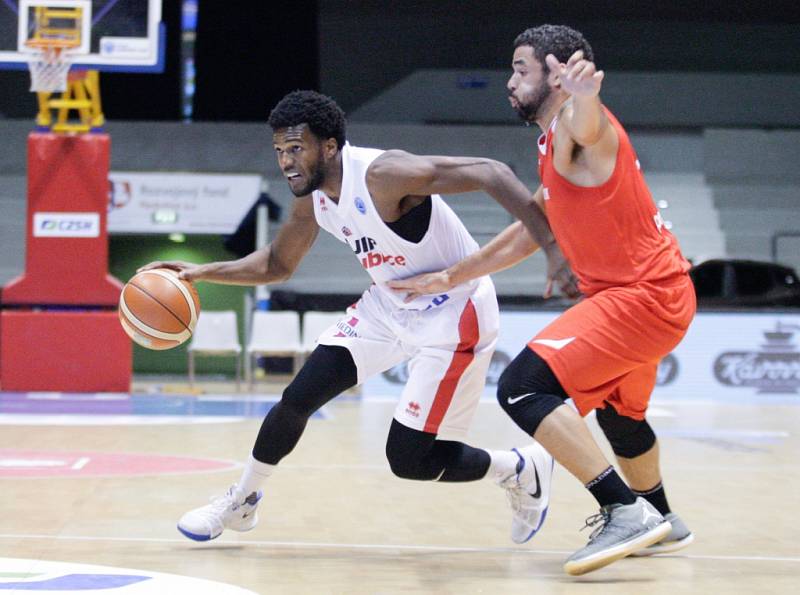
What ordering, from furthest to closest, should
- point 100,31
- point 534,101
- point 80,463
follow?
point 100,31 → point 80,463 → point 534,101

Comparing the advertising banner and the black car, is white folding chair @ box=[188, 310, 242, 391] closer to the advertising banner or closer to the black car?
Answer: the advertising banner

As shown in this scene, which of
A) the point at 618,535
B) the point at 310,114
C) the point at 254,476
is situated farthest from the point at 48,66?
the point at 618,535

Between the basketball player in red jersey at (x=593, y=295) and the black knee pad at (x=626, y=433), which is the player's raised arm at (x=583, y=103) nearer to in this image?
the basketball player in red jersey at (x=593, y=295)

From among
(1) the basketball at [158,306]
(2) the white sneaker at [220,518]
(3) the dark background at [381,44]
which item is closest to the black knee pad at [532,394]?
(2) the white sneaker at [220,518]

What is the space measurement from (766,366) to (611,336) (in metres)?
10.5

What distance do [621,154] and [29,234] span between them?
9561 mm

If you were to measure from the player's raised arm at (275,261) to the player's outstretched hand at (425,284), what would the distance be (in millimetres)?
510

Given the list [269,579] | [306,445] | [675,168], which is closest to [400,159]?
[269,579]

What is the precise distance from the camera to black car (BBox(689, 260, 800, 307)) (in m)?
16.5

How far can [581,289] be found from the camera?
400cm

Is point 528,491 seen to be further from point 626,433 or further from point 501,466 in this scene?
point 626,433

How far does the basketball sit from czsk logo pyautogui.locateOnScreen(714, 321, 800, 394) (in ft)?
33.3

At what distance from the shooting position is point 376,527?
4762 mm

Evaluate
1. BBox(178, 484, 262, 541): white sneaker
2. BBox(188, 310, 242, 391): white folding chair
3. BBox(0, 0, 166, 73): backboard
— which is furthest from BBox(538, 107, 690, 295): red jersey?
BBox(188, 310, 242, 391): white folding chair
